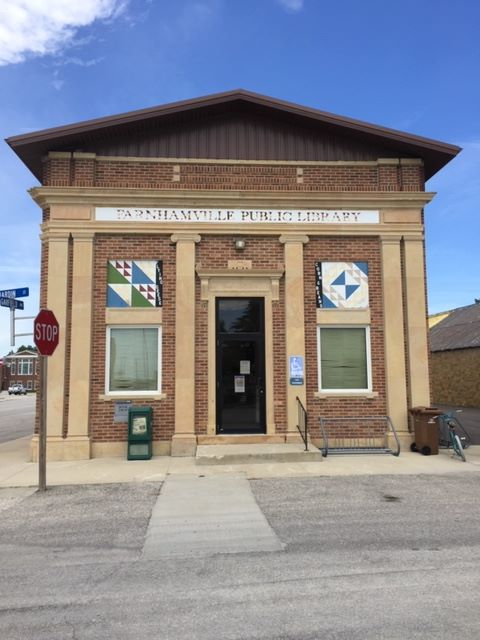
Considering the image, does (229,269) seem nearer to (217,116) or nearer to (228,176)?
(228,176)

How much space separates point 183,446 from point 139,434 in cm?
93

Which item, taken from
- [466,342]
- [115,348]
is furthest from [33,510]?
[466,342]

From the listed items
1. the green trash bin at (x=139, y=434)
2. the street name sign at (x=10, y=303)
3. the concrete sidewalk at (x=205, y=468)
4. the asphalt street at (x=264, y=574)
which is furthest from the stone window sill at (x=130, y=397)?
the street name sign at (x=10, y=303)

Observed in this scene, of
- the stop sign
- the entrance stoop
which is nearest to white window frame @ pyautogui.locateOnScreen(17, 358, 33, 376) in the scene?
the entrance stoop

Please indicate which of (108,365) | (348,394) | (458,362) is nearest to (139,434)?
(108,365)

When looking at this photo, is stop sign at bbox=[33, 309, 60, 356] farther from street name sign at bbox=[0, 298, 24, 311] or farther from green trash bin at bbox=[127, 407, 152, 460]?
street name sign at bbox=[0, 298, 24, 311]

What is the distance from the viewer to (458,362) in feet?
79.0

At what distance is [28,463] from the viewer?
10086 millimetres

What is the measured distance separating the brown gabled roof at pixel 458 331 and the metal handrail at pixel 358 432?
13821 millimetres

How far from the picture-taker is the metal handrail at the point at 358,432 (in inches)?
420

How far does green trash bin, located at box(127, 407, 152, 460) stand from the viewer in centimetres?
998

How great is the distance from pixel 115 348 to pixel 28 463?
9.15 feet

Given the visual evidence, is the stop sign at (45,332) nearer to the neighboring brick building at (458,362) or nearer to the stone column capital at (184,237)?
the stone column capital at (184,237)

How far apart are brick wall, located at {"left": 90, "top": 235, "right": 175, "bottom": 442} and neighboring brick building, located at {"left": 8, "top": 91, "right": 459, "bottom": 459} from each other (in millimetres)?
29
